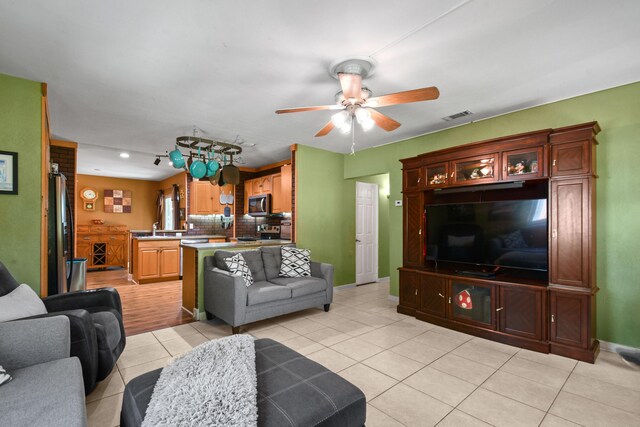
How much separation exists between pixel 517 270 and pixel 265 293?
9.79 ft

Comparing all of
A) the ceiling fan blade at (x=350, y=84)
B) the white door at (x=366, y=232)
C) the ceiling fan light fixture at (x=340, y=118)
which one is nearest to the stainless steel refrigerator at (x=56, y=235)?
the ceiling fan light fixture at (x=340, y=118)

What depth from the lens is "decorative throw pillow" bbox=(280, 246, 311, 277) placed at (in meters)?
4.33

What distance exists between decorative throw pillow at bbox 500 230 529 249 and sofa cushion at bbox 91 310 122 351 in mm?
3878

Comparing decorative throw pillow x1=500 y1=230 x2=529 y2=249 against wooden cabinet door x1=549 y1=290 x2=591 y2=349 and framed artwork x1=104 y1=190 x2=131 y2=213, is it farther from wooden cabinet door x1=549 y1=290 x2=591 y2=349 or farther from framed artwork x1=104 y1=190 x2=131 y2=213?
framed artwork x1=104 y1=190 x2=131 y2=213

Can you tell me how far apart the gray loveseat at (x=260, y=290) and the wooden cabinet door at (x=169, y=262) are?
2913 mm

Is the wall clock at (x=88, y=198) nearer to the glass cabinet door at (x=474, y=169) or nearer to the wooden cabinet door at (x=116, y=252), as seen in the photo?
the wooden cabinet door at (x=116, y=252)

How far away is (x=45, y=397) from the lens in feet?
4.38

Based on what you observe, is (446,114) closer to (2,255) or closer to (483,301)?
(483,301)

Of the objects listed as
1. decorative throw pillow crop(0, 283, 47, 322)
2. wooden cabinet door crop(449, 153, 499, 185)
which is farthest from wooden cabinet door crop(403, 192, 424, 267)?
decorative throw pillow crop(0, 283, 47, 322)

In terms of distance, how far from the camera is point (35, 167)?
2.76 m

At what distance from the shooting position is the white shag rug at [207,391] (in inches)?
47.4

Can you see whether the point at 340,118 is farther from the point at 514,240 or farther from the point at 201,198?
the point at 201,198

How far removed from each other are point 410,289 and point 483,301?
36.5 inches

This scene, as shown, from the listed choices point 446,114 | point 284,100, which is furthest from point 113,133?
point 446,114
